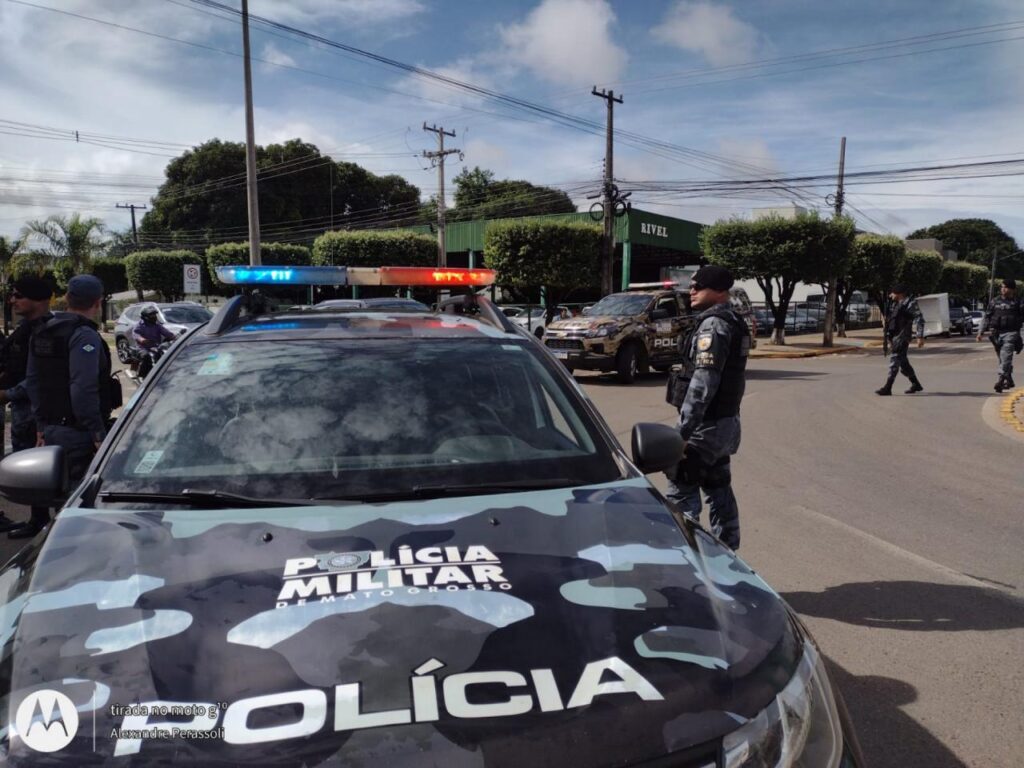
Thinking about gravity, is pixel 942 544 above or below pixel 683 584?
below

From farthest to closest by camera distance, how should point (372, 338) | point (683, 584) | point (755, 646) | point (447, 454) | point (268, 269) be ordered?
point (268, 269) < point (372, 338) < point (447, 454) < point (683, 584) < point (755, 646)

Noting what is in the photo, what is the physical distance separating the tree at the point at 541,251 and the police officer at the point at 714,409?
25.8 m

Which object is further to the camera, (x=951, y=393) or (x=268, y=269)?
(x=951, y=393)

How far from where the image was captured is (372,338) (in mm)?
3041

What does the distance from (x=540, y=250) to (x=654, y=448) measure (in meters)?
27.8

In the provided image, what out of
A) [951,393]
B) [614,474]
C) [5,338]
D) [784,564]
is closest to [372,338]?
[614,474]

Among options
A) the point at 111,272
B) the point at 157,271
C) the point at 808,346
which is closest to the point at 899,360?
the point at 808,346

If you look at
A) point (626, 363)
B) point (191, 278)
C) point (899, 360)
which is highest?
point (191, 278)

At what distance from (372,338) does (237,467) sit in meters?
0.81

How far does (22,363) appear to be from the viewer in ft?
17.7

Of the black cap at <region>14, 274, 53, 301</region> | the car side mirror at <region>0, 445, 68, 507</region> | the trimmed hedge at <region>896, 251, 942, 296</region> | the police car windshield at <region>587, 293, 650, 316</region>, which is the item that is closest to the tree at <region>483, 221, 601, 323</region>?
the police car windshield at <region>587, 293, 650, 316</region>

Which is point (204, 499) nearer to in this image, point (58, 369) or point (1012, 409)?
point (58, 369)

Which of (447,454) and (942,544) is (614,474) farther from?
(942,544)

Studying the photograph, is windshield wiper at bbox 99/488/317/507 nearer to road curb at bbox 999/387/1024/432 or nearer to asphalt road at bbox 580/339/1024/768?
asphalt road at bbox 580/339/1024/768
